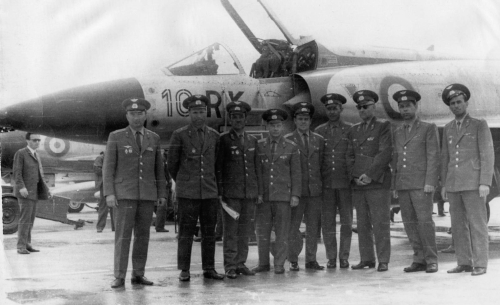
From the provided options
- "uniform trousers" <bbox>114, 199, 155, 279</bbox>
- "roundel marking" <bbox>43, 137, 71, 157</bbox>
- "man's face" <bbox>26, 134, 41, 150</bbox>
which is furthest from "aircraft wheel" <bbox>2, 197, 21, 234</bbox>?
"uniform trousers" <bbox>114, 199, 155, 279</bbox>

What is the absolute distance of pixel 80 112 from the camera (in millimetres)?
7035

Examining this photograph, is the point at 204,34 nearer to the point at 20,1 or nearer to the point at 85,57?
the point at 85,57

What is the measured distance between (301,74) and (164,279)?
388cm

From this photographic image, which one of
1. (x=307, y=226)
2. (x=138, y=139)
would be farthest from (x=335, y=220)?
(x=138, y=139)

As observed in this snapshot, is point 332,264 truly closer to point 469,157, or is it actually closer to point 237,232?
point 237,232

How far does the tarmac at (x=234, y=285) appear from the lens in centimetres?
440

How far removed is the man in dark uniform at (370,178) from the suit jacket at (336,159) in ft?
0.22

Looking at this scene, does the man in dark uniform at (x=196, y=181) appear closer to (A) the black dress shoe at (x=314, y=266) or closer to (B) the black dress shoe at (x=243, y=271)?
(B) the black dress shoe at (x=243, y=271)

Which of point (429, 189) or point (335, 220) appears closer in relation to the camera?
point (429, 189)

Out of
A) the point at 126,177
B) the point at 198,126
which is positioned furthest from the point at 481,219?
the point at 126,177

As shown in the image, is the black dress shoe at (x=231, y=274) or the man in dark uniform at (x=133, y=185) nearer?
the man in dark uniform at (x=133, y=185)

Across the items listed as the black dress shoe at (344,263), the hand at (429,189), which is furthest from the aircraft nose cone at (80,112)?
the hand at (429,189)

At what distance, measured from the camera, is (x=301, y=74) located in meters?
7.89

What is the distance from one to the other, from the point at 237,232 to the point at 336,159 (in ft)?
4.53
